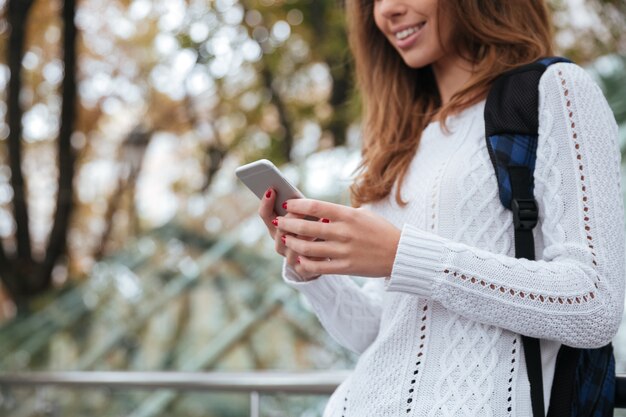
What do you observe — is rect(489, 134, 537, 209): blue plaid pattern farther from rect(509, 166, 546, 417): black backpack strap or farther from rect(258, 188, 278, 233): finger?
rect(258, 188, 278, 233): finger

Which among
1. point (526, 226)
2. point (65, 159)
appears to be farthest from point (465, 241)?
point (65, 159)

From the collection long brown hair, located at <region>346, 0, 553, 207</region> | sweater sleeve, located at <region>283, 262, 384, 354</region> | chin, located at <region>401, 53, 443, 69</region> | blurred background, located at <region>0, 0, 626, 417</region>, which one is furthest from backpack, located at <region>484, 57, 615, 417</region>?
blurred background, located at <region>0, 0, 626, 417</region>

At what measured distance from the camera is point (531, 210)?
5.04 ft

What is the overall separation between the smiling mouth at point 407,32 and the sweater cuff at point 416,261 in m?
0.58

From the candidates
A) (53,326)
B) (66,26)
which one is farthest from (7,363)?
(66,26)

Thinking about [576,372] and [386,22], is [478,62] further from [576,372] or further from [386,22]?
[576,372]

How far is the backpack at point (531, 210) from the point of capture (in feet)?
4.99

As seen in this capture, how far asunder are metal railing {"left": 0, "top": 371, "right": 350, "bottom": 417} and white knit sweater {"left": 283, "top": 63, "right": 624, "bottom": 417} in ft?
3.94

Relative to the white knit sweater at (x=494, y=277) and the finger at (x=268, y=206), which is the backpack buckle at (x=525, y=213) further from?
the finger at (x=268, y=206)

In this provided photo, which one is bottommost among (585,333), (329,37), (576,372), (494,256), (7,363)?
(7,363)

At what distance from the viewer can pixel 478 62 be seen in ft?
6.12

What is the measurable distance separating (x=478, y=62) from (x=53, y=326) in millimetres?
7427

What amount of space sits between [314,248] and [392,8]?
2.18ft

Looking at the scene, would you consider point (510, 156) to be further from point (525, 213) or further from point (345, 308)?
point (345, 308)
